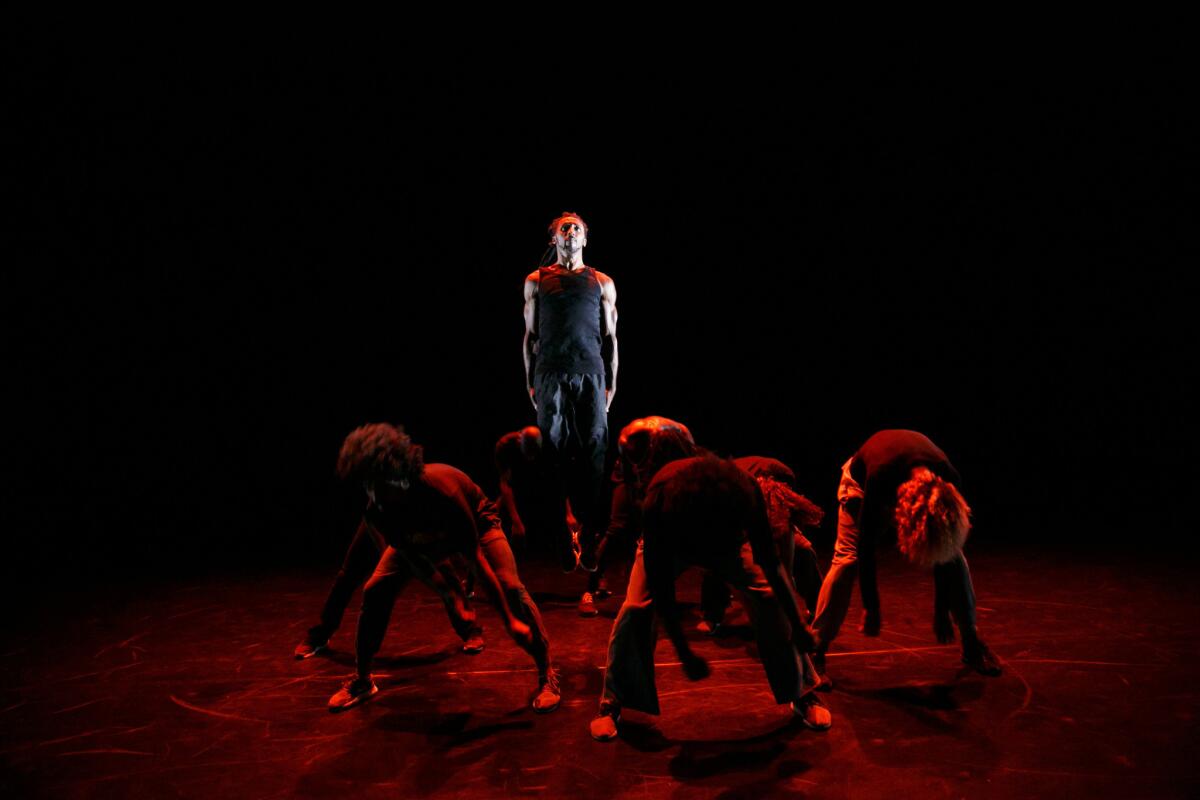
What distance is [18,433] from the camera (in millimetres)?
8086

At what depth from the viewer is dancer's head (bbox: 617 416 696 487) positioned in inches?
115

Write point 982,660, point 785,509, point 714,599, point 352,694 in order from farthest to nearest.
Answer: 1. point 714,599
2. point 785,509
3. point 982,660
4. point 352,694

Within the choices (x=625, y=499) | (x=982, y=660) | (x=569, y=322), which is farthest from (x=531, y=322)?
(x=982, y=660)

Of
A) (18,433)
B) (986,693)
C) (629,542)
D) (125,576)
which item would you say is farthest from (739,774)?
(18,433)

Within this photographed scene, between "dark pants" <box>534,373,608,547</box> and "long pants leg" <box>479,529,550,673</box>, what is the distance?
5.99ft

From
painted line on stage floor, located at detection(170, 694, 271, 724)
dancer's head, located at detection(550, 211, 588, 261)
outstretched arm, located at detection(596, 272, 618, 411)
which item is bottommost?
painted line on stage floor, located at detection(170, 694, 271, 724)

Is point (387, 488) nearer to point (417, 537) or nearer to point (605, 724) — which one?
point (417, 537)

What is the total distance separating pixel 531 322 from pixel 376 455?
7.78 ft

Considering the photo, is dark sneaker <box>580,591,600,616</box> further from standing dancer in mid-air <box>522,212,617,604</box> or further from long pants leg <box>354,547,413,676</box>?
long pants leg <box>354,547,413,676</box>

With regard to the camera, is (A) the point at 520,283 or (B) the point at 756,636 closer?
(B) the point at 756,636

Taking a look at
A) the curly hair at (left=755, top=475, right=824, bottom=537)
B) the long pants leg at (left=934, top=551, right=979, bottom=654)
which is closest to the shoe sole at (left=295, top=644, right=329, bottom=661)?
the curly hair at (left=755, top=475, right=824, bottom=537)

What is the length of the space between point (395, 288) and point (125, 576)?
12.3 feet

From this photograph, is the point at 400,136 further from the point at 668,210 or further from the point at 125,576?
the point at 125,576

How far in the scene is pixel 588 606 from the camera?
4.50 m
